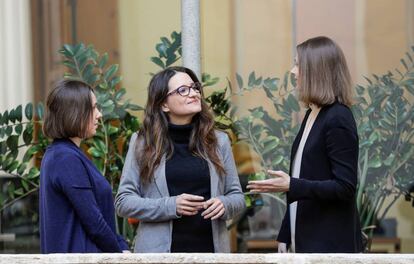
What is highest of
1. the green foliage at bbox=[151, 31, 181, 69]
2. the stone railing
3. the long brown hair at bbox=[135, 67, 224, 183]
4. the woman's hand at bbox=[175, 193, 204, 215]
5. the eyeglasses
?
the green foliage at bbox=[151, 31, 181, 69]

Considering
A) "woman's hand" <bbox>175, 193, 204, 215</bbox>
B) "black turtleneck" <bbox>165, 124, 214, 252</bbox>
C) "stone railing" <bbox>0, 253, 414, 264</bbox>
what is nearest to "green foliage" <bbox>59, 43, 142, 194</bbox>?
"black turtleneck" <bbox>165, 124, 214, 252</bbox>

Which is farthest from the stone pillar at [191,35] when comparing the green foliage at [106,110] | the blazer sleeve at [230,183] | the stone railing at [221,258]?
the stone railing at [221,258]

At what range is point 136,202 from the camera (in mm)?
4367

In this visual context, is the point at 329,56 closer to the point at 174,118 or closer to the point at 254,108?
the point at 174,118

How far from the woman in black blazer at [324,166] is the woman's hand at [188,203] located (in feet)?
0.94

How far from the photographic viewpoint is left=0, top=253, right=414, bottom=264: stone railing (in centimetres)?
333

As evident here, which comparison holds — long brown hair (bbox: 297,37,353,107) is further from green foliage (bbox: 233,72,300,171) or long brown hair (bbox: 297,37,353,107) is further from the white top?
green foliage (bbox: 233,72,300,171)

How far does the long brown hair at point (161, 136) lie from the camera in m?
4.42

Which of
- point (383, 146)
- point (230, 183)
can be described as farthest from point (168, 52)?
point (230, 183)

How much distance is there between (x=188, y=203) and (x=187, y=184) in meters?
0.19

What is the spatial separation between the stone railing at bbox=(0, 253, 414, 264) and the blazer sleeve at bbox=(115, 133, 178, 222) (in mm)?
880

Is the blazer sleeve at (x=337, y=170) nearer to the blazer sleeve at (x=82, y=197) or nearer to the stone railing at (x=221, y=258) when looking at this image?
the stone railing at (x=221, y=258)

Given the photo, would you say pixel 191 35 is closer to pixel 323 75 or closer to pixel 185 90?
pixel 185 90

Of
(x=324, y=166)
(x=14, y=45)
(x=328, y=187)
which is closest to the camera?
(x=328, y=187)
